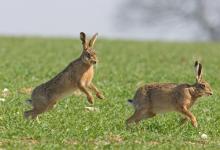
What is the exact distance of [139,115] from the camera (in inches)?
436

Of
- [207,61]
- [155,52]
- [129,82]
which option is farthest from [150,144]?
[155,52]

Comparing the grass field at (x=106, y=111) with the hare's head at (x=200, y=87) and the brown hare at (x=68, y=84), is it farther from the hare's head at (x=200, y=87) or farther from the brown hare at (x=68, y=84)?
the hare's head at (x=200, y=87)

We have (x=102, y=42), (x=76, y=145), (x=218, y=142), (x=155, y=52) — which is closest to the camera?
(x=76, y=145)

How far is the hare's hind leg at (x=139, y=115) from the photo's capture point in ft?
36.3

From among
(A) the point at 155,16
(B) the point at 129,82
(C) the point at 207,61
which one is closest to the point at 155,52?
(C) the point at 207,61

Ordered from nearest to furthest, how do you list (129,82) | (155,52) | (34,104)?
1. (34,104)
2. (129,82)
3. (155,52)

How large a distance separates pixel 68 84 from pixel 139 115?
1.33m

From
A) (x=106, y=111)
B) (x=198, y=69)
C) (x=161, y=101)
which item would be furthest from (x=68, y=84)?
(x=198, y=69)

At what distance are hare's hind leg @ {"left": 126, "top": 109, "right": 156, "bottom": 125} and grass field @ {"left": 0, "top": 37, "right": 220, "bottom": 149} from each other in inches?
4.8

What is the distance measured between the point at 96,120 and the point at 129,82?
19.2 ft

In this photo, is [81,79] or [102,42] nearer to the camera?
[81,79]

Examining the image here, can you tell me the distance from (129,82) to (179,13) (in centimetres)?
5560

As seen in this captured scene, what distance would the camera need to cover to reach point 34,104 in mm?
11625

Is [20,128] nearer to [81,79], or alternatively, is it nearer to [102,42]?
[81,79]
